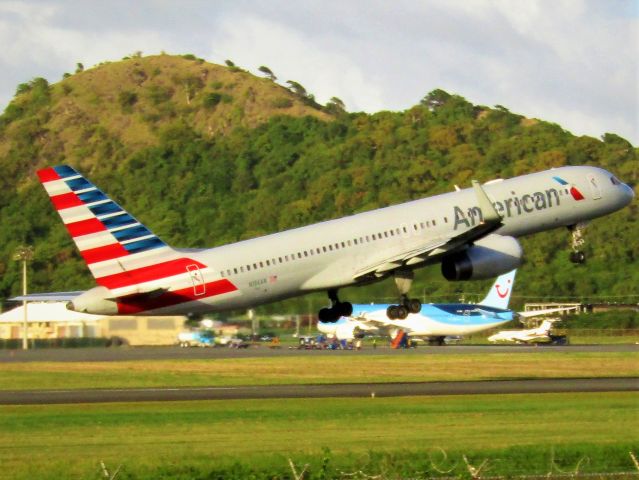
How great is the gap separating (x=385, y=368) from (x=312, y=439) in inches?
1453

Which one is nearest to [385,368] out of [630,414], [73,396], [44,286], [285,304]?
[285,304]

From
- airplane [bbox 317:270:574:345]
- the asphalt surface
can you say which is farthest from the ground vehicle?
airplane [bbox 317:270:574:345]

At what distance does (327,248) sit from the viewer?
209 feet

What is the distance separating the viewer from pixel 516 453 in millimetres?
41438

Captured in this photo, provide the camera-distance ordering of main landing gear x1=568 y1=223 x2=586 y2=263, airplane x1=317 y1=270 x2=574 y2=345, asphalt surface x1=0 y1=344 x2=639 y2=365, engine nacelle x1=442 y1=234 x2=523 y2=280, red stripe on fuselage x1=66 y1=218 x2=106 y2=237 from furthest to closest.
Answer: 1. airplane x1=317 y1=270 x2=574 y2=345
2. asphalt surface x1=0 y1=344 x2=639 y2=365
3. main landing gear x1=568 y1=223 x2=586 y2=263
4. engine nacelle x1=442 y1=234 x2=523 y2=280
5. red stripe on fuselage x1=66 y1=218 x2=106 y2=237

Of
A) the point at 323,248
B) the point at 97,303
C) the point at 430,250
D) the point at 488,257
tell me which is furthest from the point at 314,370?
the point at 97,303

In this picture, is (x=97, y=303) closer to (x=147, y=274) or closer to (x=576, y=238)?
(x=147, y=274)

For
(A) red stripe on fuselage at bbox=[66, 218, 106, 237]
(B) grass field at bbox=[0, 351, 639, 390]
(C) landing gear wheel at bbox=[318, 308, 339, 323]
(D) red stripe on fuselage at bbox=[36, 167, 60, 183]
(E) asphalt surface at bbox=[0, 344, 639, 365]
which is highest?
(D) red stripe on fuselage at bbox=[36, 167, 60, 183]

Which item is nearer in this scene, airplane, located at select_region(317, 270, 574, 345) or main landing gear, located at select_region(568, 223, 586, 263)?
main landing gear, located at select_region(568, 223, 586, 263)

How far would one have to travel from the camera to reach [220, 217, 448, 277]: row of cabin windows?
61781mm

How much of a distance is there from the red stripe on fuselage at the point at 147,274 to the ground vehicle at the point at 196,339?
3734 cm

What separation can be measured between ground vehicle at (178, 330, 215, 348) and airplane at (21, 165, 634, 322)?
106 feet

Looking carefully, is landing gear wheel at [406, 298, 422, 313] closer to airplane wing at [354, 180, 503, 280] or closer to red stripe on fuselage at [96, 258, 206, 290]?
airplane wing at [354, 180, 503, 280]

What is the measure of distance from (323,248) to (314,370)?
65.1 ft
